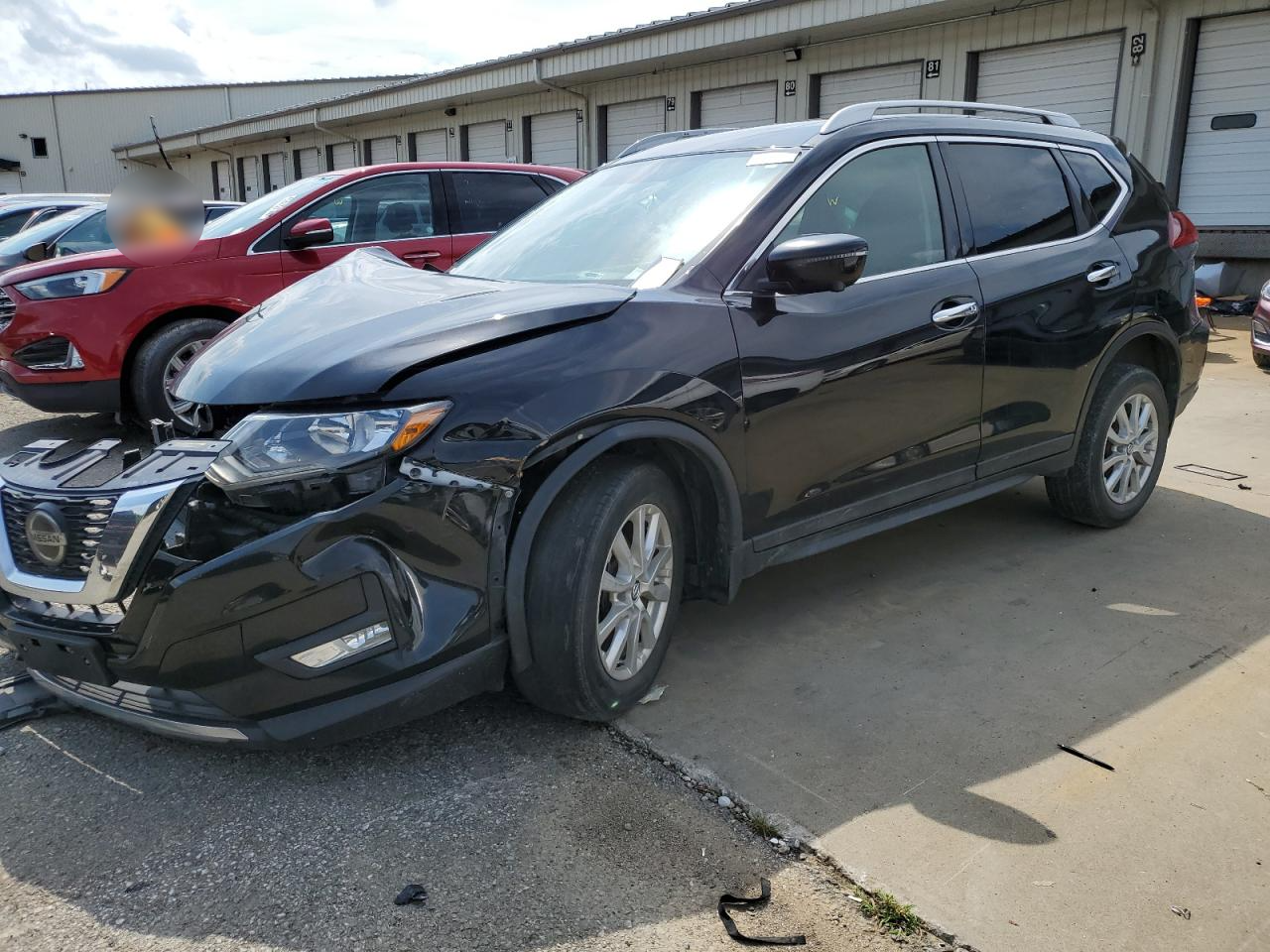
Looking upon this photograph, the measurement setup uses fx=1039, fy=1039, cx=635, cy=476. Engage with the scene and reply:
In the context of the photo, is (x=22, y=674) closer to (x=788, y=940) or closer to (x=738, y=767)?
(x=738, y=767)

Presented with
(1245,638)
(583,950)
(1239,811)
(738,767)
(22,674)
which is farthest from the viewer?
(1245,638)

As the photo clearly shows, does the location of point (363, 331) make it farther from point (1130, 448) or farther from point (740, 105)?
point (740, 105)

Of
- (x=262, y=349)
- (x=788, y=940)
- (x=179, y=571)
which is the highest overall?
(x=262, y=349)

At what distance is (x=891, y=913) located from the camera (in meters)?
2.29

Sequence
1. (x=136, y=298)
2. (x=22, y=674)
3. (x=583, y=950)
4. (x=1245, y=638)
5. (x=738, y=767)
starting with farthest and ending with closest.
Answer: (x=136, y=298), (x=1245, y=638), (x=22, y=674), (x=738, y=767), (x=583, y=950)

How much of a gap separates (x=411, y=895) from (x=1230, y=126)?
43.6 feet

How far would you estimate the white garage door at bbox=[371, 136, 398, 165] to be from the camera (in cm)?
2554

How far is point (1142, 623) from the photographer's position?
380 centimetres

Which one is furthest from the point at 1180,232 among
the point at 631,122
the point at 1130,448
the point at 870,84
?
the point at 631,122

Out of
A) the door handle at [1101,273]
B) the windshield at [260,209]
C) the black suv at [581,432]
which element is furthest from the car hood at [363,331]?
the windshield at [260,209]

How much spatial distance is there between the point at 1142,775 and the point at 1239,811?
24 cm

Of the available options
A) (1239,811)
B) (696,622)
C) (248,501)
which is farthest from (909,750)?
(248,501)

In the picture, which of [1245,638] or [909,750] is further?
[1245,638]

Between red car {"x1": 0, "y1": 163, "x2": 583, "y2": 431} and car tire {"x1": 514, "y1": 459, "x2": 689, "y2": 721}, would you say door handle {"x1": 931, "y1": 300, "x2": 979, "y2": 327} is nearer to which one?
car tire {"x1": 514, "y1": 459, "x2": 689, "y2": 721}
